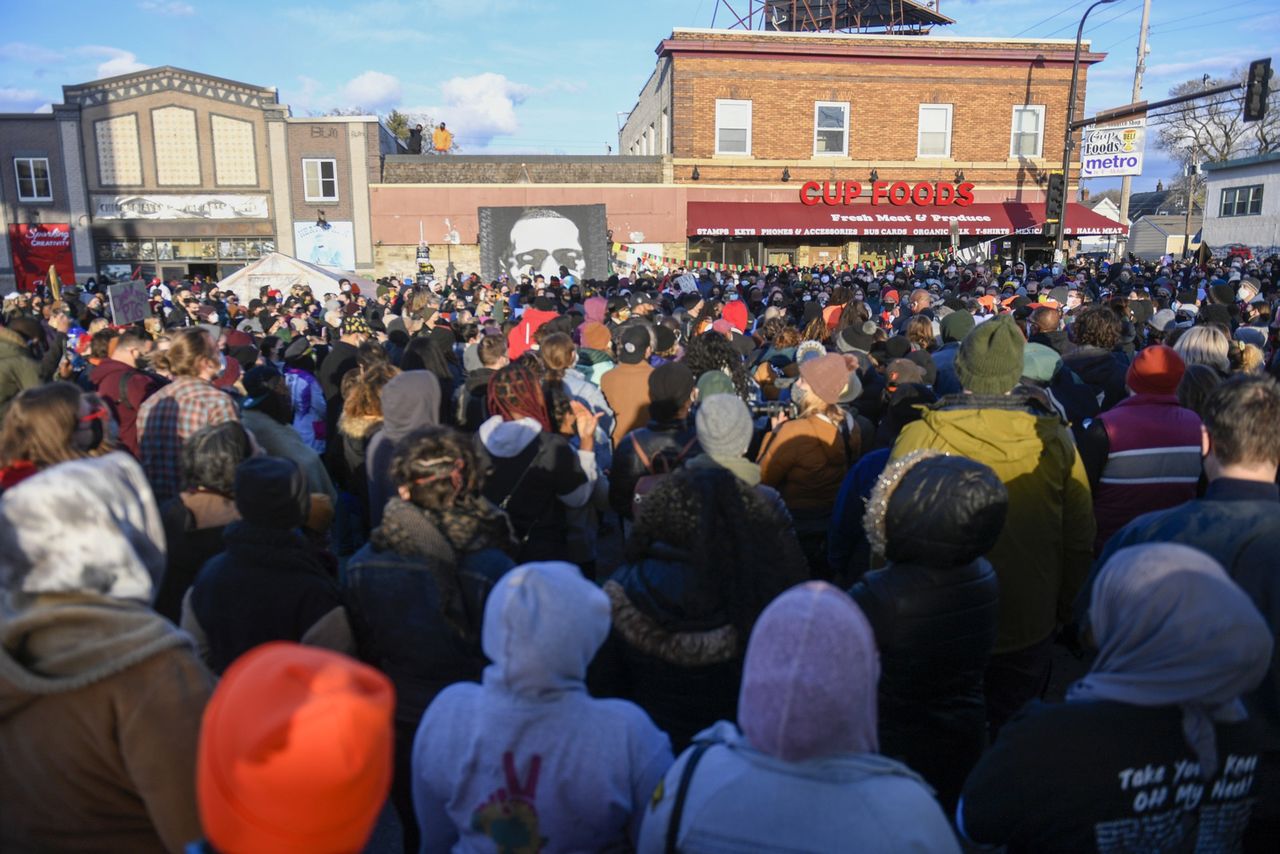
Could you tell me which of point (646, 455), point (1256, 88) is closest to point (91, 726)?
point (646, 455)

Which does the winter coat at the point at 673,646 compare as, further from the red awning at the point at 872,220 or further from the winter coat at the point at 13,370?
the red awning at the point at 872,220

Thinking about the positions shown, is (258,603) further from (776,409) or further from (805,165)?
(805,165)

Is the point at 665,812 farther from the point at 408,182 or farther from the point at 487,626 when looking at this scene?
the point at 408,182

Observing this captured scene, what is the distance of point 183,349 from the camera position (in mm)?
4594

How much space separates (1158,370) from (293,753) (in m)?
4.12

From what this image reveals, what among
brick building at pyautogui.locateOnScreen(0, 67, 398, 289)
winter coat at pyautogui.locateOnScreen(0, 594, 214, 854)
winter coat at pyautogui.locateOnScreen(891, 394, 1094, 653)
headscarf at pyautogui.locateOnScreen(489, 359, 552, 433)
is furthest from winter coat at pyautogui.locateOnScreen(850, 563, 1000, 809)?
brick building at pyautogui.locateOnScreen(0, 67, 398, 289)

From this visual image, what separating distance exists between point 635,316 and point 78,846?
7514 mm

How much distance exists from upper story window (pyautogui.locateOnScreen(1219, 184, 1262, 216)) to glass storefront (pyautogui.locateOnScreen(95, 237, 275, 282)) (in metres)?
42.6

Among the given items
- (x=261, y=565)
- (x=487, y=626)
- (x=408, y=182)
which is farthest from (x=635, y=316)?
(x=408, y=182)

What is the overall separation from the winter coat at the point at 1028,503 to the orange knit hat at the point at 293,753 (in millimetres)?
2535

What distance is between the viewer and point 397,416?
4.73 meters

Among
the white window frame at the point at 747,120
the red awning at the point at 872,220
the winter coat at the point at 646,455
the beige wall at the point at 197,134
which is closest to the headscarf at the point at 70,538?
the winter coat at the point at 646,455

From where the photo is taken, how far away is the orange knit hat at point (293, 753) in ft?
4.39

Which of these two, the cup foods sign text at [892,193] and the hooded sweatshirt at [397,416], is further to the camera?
the cup foods sign text at [892,193]
